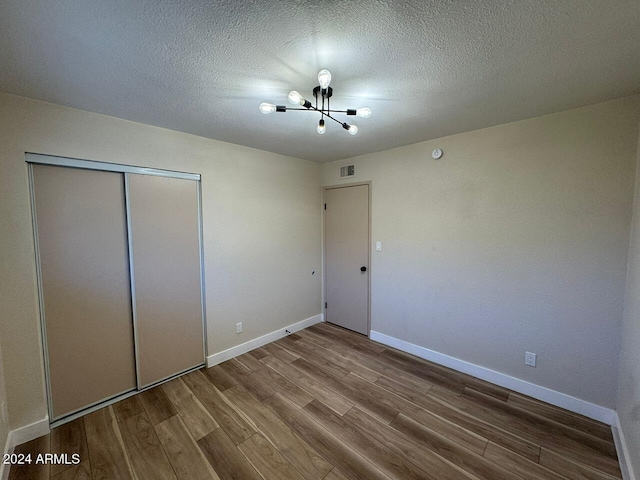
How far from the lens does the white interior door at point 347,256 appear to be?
344 cm

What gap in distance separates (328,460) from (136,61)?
2.73 m

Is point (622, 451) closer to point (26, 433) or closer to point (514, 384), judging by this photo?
point (514, 384)

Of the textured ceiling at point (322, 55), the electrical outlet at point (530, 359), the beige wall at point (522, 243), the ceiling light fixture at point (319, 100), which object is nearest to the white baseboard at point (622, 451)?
the beige wall at point (522, 243)

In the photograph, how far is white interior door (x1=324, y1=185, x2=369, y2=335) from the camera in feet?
11.3

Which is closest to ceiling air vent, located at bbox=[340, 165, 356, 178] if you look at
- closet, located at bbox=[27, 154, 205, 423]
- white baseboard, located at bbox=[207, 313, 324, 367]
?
closet, located at bbox=[27, 154, 205, 423]

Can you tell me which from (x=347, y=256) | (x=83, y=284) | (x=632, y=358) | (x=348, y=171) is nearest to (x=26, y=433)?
(x=83, y=284)

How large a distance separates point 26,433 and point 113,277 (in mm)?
1174

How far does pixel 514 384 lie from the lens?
7.57ft

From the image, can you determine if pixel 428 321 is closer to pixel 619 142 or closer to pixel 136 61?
pixel 619 142

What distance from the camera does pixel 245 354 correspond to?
3.01 m

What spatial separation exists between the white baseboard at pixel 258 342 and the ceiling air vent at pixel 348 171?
2248mm

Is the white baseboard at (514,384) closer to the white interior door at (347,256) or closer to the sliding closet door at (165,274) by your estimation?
the white interior door at (347,256)

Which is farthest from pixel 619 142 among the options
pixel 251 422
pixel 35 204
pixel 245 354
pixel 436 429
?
pixel 35 204

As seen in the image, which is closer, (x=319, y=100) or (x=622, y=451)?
(x=622, y=451)
